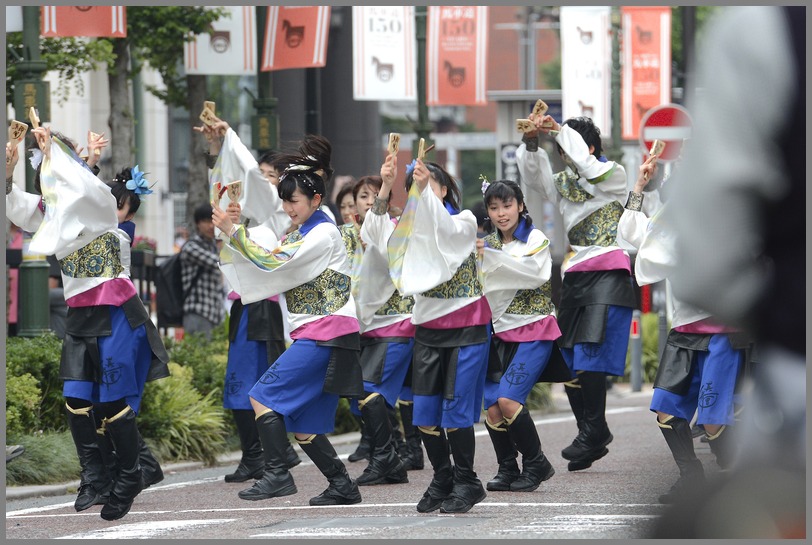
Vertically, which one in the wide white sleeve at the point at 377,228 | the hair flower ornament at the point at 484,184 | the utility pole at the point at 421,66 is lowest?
the wide white sleeve at the point at 377,228

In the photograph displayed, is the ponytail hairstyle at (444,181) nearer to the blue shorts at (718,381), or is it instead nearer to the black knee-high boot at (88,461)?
the blue shorts at (718,381)

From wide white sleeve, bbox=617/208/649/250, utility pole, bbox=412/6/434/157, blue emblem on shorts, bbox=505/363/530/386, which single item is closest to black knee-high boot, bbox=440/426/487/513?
blue emblem on shorts, bbox=505/363/530/386

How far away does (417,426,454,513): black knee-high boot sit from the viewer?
7545 millimetres

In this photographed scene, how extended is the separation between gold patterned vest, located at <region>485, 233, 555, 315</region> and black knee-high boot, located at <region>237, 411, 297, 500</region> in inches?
66.9

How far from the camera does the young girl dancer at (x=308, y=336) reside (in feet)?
25.9

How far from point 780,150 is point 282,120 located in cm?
1932

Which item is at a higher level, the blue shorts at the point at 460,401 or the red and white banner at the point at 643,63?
the red and white banner at the point at 643,63

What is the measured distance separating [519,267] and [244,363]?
2.11 meters

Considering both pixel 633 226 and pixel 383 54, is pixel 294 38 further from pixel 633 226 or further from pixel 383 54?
pixel 633 226

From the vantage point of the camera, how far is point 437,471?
7.62 m

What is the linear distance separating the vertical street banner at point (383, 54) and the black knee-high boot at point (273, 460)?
9.14 m

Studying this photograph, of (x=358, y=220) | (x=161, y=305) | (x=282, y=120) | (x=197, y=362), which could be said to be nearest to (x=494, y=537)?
(x=358, y=220)

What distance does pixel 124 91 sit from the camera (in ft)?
52.2

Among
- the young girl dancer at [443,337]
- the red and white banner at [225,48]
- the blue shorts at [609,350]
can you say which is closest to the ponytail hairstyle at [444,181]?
the young girl dancer at [443,337]
